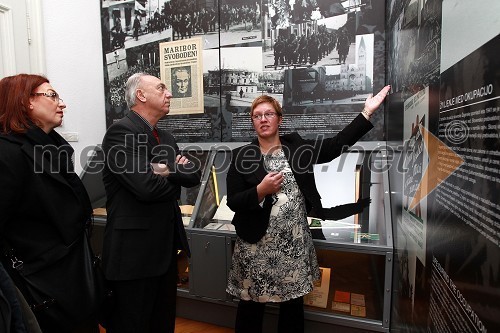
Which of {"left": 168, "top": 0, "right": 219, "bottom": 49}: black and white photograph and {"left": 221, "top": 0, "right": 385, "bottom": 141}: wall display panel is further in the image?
{"left": 168, "top": 0, "right": 219, "bottom": 49}: black and white photograph

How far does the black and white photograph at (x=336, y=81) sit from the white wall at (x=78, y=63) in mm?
2154

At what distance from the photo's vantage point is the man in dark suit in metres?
1.49

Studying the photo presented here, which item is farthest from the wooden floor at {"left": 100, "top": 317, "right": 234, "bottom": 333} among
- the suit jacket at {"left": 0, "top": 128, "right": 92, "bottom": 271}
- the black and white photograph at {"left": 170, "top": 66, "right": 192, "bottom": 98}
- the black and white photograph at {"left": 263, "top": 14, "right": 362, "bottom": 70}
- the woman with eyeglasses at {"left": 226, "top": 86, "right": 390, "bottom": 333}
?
the black and white photograph at {"left": 263, "top": 14, "right": 362, "bottom": 70}

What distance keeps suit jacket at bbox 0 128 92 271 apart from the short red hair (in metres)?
0.05

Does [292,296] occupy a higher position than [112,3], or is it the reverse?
[112,3]

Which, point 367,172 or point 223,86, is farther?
point 223,86

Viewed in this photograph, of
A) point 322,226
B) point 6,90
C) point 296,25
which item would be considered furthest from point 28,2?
point 322,226

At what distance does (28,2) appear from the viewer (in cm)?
303

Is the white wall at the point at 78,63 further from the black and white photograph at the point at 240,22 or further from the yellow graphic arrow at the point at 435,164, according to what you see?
the yellow graphic arrow at the point at 435,164

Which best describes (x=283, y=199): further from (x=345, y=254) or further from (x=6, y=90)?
(x=6, y=90)

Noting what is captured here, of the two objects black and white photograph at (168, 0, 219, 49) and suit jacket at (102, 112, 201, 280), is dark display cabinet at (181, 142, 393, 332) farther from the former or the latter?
black and white photograph at (168, 0, 219, 49)

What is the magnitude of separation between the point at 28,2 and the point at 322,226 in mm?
3372
